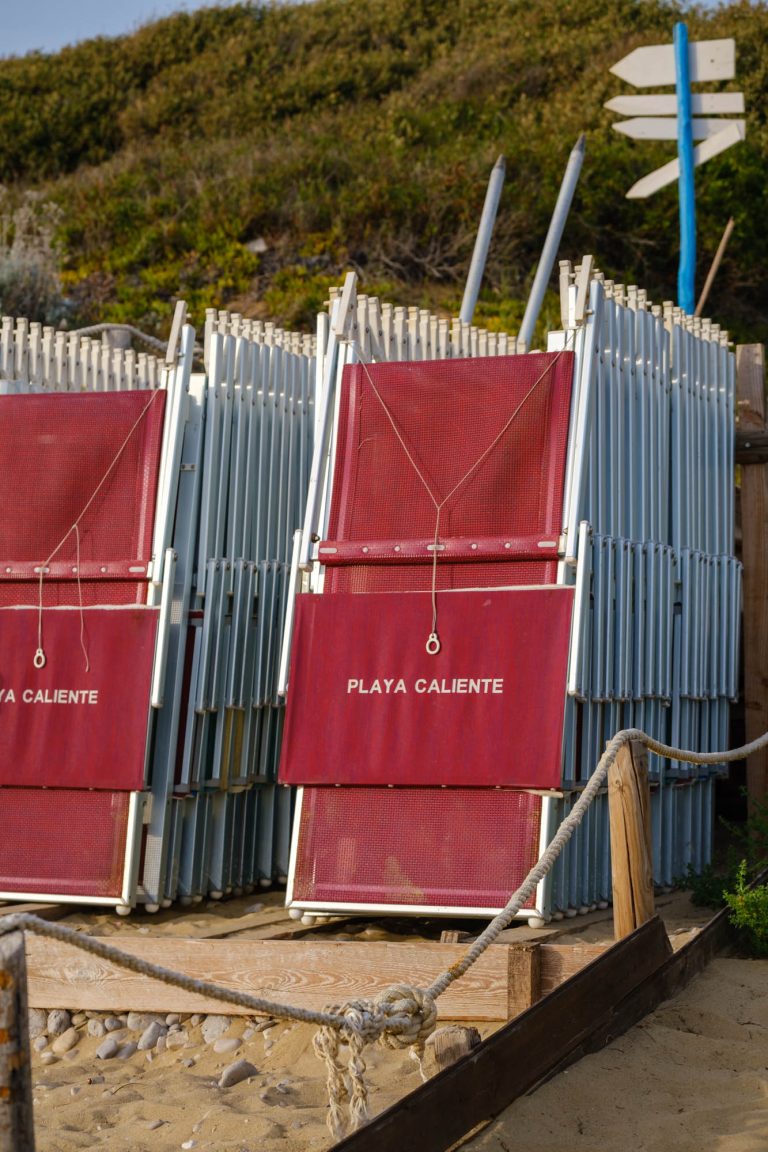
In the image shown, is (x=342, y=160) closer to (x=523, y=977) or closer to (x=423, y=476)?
(x=423, y=476)

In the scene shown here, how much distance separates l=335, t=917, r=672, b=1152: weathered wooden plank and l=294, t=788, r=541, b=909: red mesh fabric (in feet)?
4.00

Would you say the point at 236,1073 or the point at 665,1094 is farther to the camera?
the point at 236,1073

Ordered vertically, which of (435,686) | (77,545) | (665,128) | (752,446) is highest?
(665,128)

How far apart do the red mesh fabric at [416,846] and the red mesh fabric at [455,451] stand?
40.3 inches

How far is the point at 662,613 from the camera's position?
7.54 meters

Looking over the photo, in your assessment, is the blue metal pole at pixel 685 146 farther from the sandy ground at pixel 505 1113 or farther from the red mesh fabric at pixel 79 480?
the sandy ground at pixel 505 1113

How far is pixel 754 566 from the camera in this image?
888 centimetres

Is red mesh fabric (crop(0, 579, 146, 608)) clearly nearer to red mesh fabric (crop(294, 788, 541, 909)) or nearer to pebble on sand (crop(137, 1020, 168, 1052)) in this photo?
red mesh fabric (crop(294, 788, 541, 909))

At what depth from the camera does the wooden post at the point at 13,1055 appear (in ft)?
9.61

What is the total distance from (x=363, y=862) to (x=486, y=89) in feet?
67.1

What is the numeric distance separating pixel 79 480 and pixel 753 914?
3914mm

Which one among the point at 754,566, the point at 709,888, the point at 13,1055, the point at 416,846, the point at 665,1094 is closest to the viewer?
the point at 13,1055

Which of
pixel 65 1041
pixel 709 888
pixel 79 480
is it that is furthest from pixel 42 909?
pixel 709 888

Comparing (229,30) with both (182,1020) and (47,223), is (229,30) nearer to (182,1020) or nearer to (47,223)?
(47,223)
